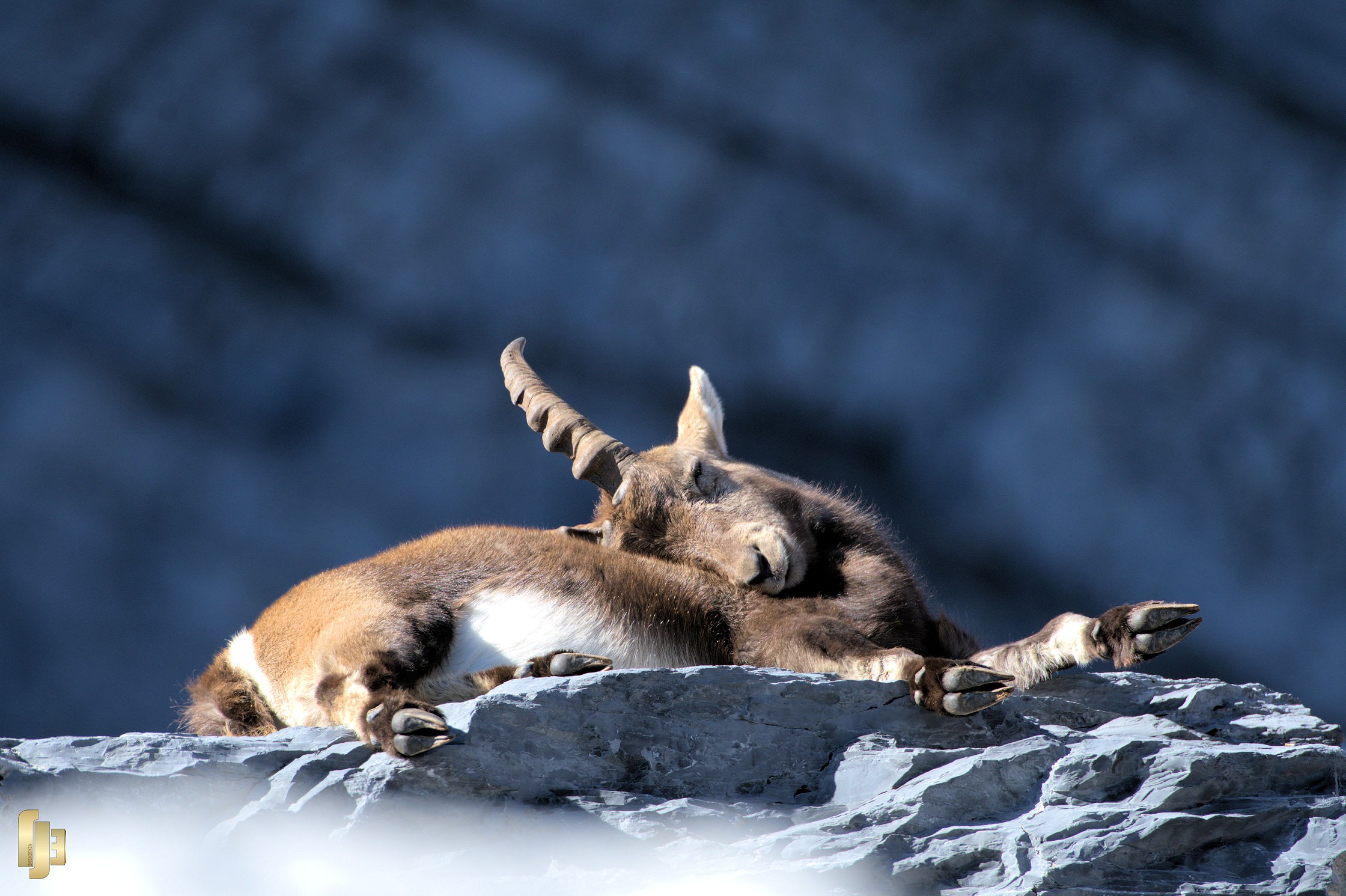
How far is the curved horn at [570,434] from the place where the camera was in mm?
4914

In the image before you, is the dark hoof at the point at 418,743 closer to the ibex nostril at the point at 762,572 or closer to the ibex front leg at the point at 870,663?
the ibex front leg at the point at 870,663

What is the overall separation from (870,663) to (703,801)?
2.79 ft

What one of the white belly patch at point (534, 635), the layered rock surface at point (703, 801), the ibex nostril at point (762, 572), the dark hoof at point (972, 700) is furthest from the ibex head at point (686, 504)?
the dark hoof at point (972, 700)

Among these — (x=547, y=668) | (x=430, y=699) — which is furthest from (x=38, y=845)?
(x=547, y=668)

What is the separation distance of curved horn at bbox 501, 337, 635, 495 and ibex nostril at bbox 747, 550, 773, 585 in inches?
36.3

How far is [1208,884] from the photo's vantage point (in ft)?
9.13

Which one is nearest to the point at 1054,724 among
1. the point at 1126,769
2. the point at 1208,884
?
the point at 1126,769

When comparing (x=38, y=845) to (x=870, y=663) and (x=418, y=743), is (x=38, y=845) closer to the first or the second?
(x=418, y=743)

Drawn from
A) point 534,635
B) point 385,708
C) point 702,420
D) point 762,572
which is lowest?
point 385,708

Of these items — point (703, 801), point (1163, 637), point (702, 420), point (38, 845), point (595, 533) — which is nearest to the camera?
point (38, 845)

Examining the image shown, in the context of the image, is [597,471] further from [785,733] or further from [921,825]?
[921,825]

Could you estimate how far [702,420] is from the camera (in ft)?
18.8

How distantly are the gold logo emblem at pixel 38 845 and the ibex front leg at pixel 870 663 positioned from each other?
222 centimetres

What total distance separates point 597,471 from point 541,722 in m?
1.95
